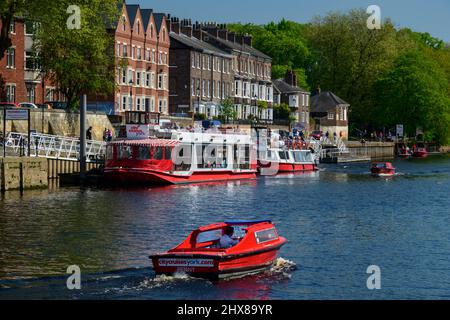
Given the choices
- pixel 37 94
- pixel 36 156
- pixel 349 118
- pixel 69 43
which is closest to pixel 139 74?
pixel 37 94

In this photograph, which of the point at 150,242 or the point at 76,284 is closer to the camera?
the point at 76,284

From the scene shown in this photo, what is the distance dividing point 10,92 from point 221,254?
6493cm

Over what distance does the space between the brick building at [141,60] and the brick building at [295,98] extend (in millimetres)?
39713

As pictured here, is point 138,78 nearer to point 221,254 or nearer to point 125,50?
point 125,50

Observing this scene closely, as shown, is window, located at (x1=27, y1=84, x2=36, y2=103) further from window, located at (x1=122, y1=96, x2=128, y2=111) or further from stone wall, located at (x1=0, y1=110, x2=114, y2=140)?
window, located at (x1=122, y1=96, x2=128, y2=111)

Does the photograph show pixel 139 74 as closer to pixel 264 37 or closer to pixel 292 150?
pixel 292 150

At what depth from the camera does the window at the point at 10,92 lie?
315 ft

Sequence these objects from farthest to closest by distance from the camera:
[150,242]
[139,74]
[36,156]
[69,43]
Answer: [139,74] < [69,43] < [36,156] < [150,242]

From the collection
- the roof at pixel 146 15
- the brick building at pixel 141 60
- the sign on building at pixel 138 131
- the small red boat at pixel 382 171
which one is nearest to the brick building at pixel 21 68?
the brick building at pixel 141 60

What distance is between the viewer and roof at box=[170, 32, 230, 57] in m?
132
